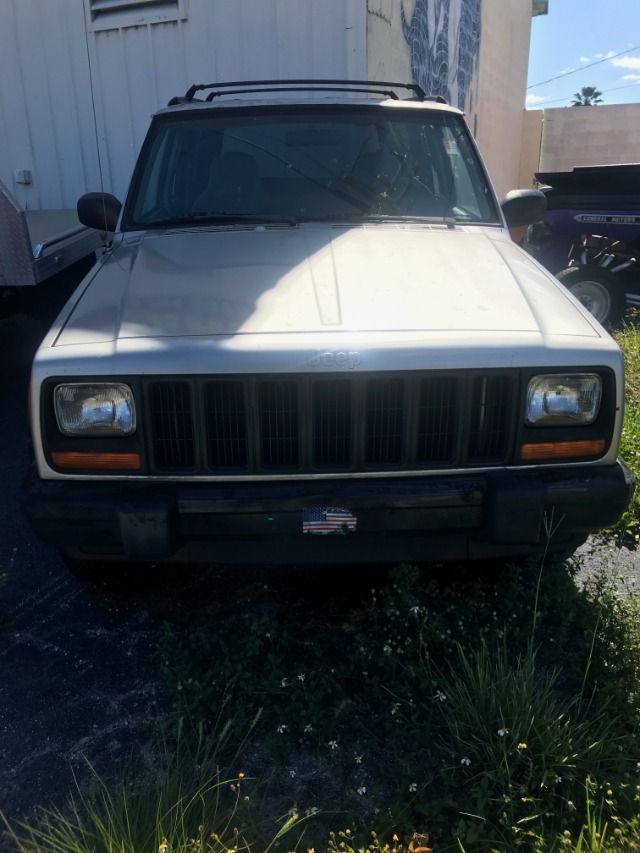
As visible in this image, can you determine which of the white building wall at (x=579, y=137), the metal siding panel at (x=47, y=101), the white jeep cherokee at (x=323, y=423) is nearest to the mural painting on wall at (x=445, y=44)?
the metal siding panel at (x=47, y=101)

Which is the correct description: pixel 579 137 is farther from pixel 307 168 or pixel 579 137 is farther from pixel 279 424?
pixel 279 424

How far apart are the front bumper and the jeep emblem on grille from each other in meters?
0.42

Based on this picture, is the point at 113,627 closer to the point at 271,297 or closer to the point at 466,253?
the point at 271,297

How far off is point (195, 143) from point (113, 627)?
2.48 m

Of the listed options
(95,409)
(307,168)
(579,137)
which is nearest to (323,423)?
(95,409)

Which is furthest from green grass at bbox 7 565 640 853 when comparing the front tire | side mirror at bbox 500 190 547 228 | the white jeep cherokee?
the front tire

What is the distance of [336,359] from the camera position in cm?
227

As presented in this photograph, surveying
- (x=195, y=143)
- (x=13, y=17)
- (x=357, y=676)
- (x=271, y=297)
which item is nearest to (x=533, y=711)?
(x=357, y=676)

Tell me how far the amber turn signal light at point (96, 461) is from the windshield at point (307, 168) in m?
1.49

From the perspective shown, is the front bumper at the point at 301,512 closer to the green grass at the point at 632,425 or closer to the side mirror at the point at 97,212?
the green grass at the point at 632,425

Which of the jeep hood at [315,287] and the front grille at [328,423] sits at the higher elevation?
the jeep hood at [315,287]

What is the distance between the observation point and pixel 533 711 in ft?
6.59

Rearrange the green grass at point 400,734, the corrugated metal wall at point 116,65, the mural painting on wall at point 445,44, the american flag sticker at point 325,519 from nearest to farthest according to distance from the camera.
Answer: the green grass at point 400,734, the american flag sticker at point 325,519, the corrugated metal wall at point 116,65, the mural painting on wall at point 445,44

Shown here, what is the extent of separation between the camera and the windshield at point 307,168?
3.51m
